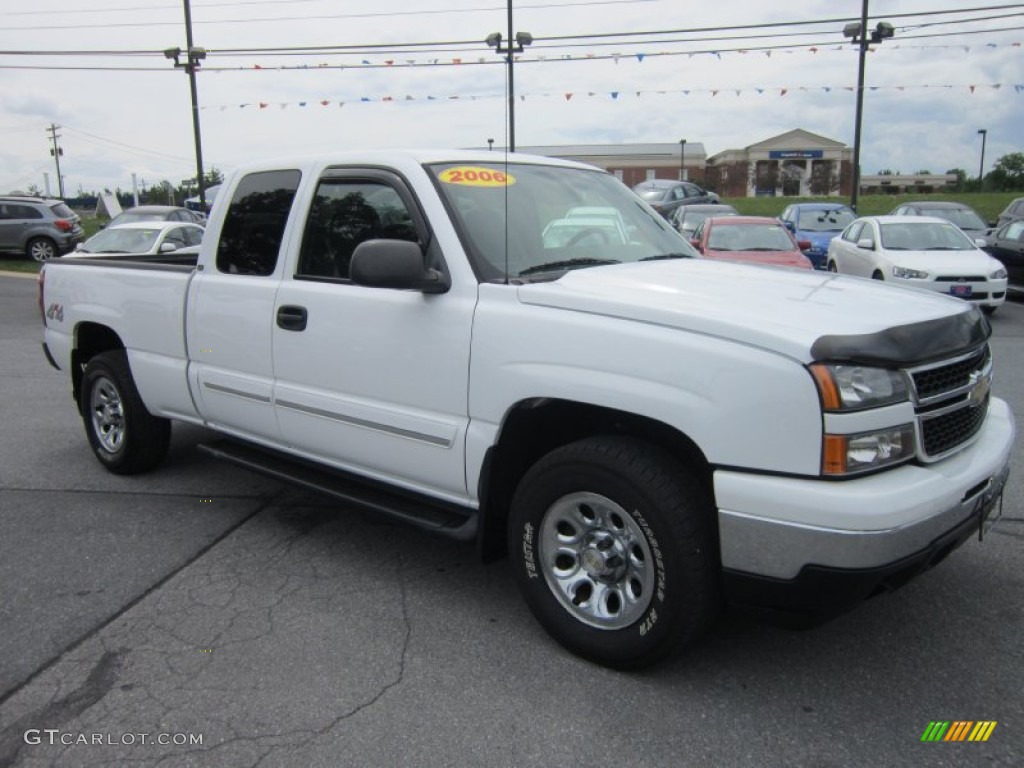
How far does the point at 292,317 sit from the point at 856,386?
259 centimetres

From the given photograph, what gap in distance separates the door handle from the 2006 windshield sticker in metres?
0.94

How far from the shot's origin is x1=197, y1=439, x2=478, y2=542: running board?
3.53m

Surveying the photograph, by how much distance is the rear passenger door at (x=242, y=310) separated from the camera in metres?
4.24

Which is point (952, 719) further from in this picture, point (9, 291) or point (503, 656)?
point (9, 291)

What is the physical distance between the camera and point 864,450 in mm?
2584

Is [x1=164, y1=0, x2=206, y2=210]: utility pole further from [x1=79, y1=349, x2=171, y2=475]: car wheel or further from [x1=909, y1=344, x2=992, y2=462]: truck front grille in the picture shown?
[x1=909, y1=344, x2=992, y2=462]: truck front grille

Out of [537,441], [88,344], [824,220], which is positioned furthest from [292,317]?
[824,220]

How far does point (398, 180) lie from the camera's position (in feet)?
12.3

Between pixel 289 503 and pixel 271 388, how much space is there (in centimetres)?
112

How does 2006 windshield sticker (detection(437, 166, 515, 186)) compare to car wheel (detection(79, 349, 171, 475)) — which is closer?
2006 windshield sticker (detection(437, 166, 515, 186))

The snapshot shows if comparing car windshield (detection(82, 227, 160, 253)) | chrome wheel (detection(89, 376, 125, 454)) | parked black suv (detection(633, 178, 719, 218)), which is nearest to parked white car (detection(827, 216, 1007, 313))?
chrome wheel (detection(89, 376, 125, 454))

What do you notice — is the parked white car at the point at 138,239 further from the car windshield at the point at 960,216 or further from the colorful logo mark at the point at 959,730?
the car windshield at the point at 960,216

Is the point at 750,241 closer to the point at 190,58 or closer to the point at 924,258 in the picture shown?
the point at 924,258

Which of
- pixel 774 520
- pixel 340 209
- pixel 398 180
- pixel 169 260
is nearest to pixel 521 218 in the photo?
pixel 398 180
